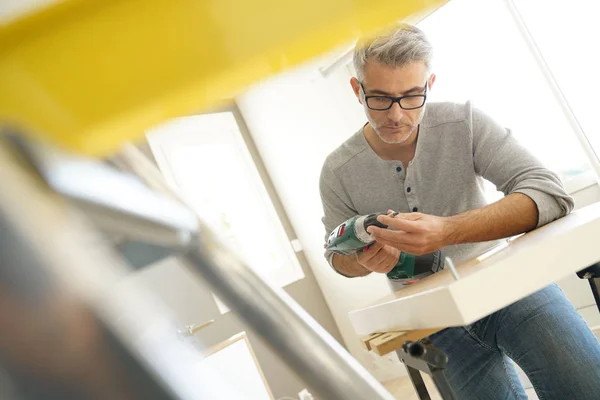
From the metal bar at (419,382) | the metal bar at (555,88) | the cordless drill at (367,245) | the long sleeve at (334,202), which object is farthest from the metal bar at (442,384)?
the metal bar at (555,88)

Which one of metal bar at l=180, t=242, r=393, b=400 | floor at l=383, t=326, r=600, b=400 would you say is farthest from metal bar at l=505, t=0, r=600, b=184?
metal bar at l=180, t=242, r=393, b=400

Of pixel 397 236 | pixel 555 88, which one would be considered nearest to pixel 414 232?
pixel 397 236

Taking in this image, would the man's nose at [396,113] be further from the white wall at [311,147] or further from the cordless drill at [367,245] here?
the white wall at [311,147]

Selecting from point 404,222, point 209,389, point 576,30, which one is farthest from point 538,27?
point 209,389

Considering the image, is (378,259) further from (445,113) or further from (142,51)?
(142,51)

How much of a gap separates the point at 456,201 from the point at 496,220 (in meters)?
0.29

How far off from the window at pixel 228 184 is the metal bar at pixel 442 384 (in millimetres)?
3081

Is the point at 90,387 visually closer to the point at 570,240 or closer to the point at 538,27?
the point at 570,240

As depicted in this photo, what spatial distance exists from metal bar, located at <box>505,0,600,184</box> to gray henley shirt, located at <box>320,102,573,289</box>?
162cm

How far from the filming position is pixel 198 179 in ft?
13.3

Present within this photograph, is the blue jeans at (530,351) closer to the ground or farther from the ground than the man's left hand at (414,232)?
closer to the ground

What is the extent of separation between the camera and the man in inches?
48.0

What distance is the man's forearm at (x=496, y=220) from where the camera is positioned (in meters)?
1.29

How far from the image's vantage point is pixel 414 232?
4.00ft
